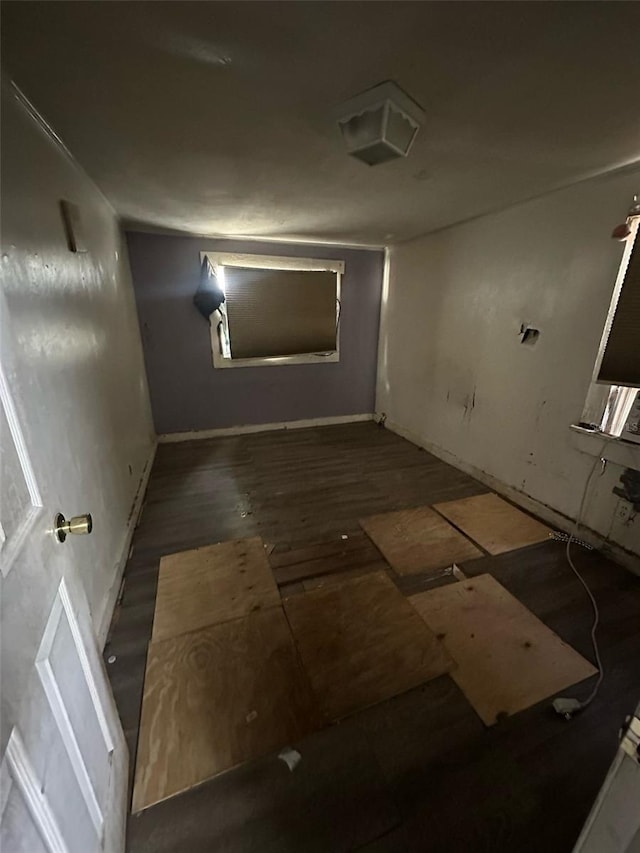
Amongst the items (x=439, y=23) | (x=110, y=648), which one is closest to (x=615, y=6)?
(x=439, y=23)

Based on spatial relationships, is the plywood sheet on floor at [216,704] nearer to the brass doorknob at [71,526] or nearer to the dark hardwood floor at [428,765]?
the dark hardwood floor at [428,765]

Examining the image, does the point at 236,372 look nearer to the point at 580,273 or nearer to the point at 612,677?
the point at 580,273

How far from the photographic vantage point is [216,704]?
1.29 meters

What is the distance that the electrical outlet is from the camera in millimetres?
2002

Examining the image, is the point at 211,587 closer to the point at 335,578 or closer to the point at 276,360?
the point at 335,578

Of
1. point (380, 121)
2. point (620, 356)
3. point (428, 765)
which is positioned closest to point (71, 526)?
point (428, 765)

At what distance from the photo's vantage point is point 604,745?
1.20 metres

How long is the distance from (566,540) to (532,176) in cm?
223

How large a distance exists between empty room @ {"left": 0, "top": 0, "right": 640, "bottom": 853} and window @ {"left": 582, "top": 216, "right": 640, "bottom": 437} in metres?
0.02

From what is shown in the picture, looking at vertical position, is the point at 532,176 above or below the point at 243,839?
above

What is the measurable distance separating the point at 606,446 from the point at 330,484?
191cm

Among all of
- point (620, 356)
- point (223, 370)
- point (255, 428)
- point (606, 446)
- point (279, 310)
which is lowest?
point (255, 428)

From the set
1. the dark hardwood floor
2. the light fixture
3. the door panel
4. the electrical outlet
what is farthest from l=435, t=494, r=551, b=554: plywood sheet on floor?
the door panel

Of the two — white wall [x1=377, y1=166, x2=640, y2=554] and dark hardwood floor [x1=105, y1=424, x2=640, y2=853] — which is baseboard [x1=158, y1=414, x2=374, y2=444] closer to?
white wall [x1=377, y1=166, x2=640, y2=554]
